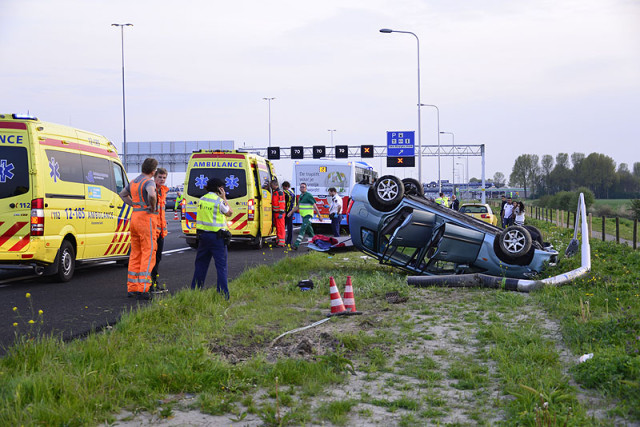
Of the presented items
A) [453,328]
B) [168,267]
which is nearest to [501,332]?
[453,328]

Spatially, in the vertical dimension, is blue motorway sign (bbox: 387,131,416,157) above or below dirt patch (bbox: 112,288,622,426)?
above

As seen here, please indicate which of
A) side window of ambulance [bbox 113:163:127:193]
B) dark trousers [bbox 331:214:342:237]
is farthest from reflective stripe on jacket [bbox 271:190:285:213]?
side window of ambulance [bbox 113:163:127:193]

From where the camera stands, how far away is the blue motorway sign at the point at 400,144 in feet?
154

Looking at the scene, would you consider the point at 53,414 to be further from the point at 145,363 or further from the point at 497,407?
the point at 497,407

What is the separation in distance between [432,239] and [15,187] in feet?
20.8

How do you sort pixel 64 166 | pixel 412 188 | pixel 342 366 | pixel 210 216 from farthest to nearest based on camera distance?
pixel 412 188 < pixel 64 166 < pixel 210 216 < pixel 342 366

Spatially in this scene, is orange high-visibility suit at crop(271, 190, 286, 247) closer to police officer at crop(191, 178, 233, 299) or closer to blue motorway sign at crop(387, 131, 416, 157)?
police officer at crop(191, 178, 233, 299)

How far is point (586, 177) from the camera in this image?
123812mm

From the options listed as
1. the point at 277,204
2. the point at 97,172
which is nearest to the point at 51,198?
the point at 97,172

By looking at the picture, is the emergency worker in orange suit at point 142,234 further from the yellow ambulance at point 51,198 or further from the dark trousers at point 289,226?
the dark trousers at point 289,226

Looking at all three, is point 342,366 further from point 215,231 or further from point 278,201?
point 278,201

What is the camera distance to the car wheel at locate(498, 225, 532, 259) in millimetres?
10219

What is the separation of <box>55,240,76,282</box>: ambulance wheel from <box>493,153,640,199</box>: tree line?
11120cm

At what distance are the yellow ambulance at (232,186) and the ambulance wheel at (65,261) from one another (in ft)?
18.3
